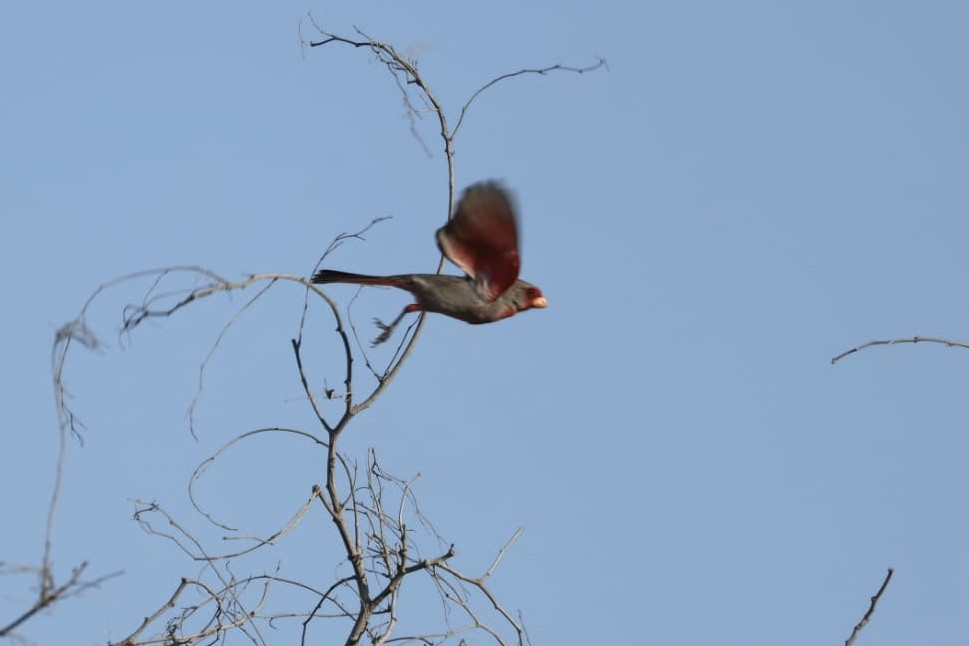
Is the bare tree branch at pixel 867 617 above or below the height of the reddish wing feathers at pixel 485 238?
below

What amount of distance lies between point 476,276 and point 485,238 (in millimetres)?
383

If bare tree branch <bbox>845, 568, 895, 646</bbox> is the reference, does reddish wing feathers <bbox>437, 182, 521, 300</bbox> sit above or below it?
above

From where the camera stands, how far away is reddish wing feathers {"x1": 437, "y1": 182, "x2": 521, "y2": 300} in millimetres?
4457

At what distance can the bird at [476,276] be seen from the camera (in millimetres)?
4508

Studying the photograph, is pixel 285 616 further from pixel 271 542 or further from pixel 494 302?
pixel 494 302

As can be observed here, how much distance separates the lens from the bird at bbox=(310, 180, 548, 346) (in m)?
4.51

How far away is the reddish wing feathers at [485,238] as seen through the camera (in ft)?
14.6

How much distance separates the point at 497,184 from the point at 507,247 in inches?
17.2

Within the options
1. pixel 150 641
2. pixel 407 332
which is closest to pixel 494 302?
pixel 407 332

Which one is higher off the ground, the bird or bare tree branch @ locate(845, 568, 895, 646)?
the bird

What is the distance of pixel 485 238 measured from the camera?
470 centimetres

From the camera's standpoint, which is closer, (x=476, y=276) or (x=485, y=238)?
(x=485, y=238)

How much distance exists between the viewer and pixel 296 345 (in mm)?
4309

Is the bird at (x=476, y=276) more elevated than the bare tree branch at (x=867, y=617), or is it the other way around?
the bird at (x=476, y=276)
